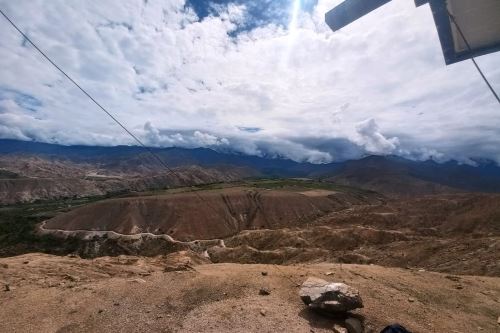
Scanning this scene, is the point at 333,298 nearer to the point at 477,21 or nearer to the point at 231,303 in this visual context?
Answer: the point at 231,303

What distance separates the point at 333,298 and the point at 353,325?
106 centimetres

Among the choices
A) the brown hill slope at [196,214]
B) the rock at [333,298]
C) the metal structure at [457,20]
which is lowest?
the brown hill slope at [196,214]

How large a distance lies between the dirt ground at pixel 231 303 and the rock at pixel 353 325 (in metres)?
0.34

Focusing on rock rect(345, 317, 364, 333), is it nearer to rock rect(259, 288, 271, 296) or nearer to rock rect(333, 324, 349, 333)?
rock rect(333, 324, 349, 333)

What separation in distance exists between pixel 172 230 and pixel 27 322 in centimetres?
6774

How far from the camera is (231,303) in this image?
12484 millimetres

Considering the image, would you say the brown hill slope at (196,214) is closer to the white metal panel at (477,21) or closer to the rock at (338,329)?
the rock at (338,329)

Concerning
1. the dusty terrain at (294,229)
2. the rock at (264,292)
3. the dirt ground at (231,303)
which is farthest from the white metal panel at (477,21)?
the dusty terrain at (294,229)

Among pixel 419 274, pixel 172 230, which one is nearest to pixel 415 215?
pixel 172 230

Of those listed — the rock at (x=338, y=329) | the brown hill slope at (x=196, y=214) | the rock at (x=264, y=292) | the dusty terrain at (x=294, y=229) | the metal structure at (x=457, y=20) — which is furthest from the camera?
the brown hill slope at (x=196, y=214)

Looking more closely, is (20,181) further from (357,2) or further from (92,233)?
(357,2)

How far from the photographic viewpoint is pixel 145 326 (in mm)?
11297

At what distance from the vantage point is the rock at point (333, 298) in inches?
451

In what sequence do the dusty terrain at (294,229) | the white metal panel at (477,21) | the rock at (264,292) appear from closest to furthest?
the white metal panel at (477,21) < the rock at (264,292) < the dusty terrain at (294,229)
